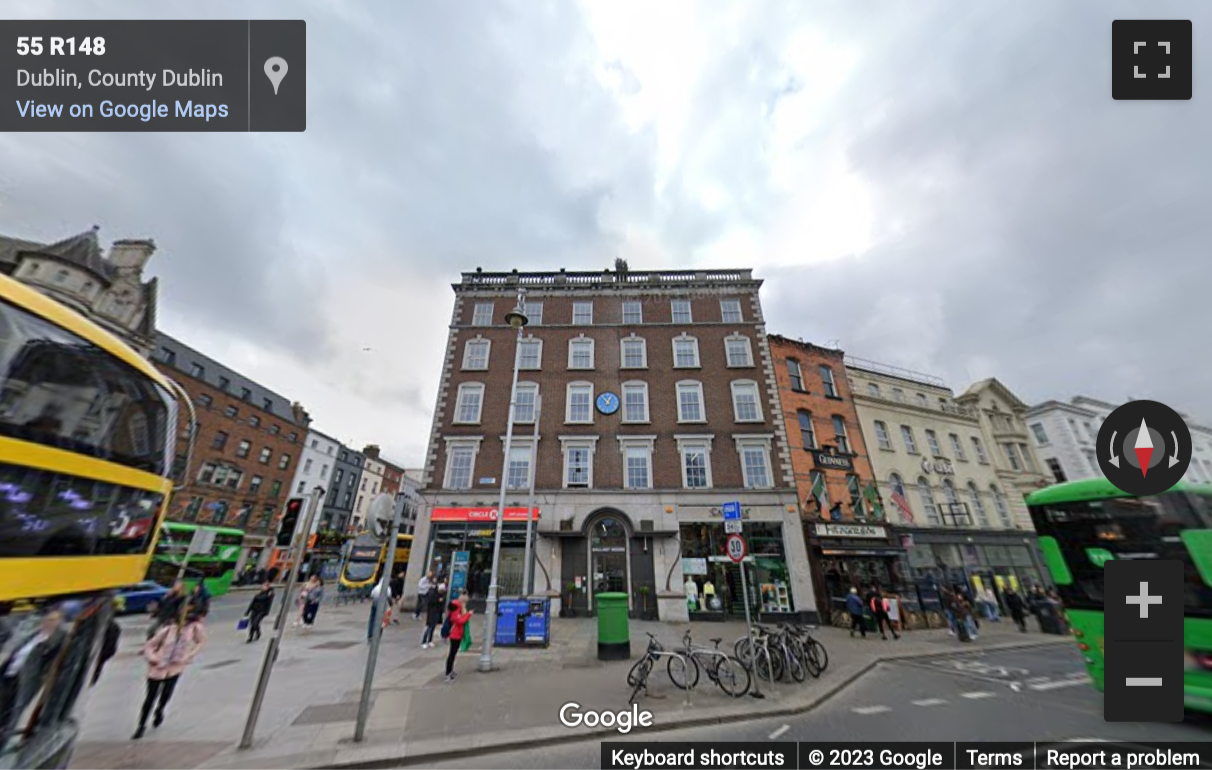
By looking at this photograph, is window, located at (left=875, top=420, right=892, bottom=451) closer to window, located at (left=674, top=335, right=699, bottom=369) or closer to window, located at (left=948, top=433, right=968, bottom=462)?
window, located at (left=948, top=433, right=968, bottom=462)

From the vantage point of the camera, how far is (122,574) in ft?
15.9

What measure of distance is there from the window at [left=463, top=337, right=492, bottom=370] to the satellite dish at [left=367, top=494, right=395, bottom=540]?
15.9 meters

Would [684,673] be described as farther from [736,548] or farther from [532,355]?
[532,355]

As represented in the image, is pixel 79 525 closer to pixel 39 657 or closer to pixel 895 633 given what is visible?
pixel 39 657

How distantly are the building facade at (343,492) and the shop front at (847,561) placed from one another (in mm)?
50585

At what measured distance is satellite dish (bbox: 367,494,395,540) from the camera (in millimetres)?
6230

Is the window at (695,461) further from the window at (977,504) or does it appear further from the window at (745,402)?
the window at (977,504)

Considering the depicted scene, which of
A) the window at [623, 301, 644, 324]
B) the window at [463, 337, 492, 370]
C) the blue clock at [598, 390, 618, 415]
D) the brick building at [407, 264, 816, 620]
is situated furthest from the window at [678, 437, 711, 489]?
the window at [463, 337, 492, 370]

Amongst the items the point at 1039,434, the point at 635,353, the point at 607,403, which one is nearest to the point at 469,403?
the point at 607,403

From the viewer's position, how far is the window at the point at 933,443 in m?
25.2

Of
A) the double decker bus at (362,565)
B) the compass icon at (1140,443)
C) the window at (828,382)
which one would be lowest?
the double decker bus at (362,565)

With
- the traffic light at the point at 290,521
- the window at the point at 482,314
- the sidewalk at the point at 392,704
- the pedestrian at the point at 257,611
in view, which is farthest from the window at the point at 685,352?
the pedestrian at the point at 257,611

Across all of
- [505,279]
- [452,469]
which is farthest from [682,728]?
[505,279]

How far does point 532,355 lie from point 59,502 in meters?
18.8
